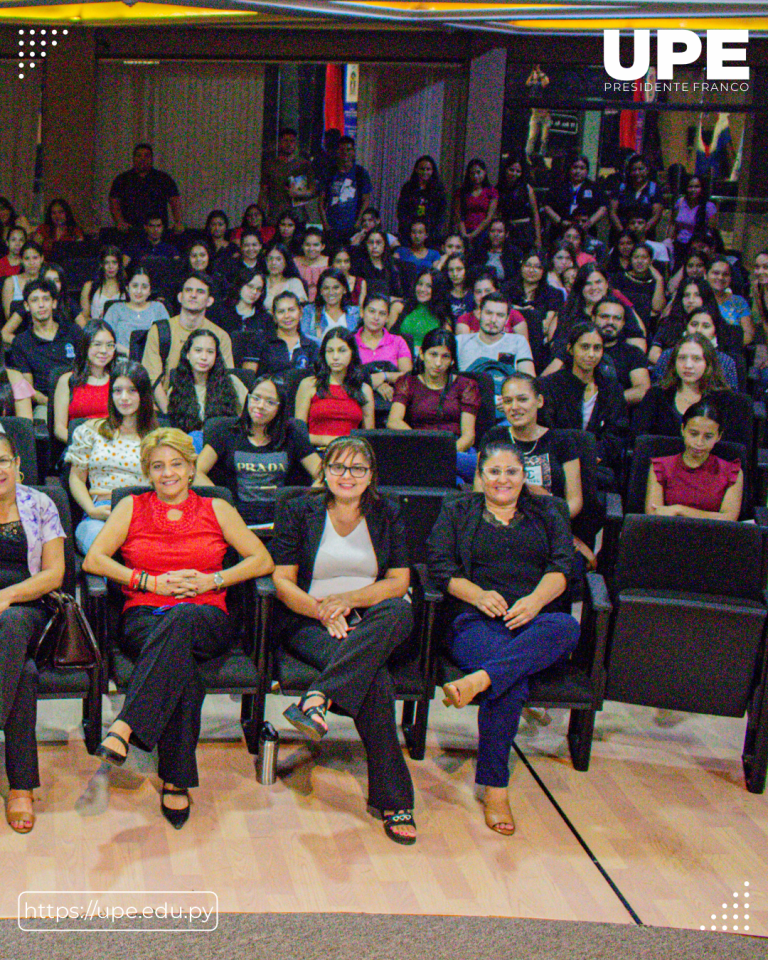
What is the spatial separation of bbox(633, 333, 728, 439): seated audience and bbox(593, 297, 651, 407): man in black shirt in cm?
51

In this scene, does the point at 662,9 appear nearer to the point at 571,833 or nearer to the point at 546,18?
the point at 546,18

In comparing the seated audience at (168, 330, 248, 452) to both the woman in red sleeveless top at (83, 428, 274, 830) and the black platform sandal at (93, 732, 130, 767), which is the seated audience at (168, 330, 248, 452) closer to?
the woman in red sleeveless top at (83, 428, 274, 830)

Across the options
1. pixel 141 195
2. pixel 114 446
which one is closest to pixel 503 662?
pixel 114 446

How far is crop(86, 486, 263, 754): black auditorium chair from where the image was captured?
2988 mm

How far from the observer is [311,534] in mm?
3227

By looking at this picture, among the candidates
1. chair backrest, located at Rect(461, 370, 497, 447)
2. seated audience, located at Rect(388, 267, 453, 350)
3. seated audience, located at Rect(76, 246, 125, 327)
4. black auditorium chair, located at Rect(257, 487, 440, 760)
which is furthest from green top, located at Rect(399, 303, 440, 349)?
black auditorium chair, located at Rect(257, 487, 440, 760)

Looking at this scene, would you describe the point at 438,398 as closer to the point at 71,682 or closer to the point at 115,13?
the point at 71,682

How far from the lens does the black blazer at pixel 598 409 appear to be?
456 cm

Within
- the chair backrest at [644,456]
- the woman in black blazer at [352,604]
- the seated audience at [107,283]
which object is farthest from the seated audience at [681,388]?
the seated audience at [107,283]

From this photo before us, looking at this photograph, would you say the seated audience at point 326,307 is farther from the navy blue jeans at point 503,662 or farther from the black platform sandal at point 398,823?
the black platform sandal at point 398,823

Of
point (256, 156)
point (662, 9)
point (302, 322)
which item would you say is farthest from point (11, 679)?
point (256, 156)

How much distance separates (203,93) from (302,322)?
469cm

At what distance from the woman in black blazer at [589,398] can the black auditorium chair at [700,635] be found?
1.17 m

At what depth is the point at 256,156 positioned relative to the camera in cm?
978
